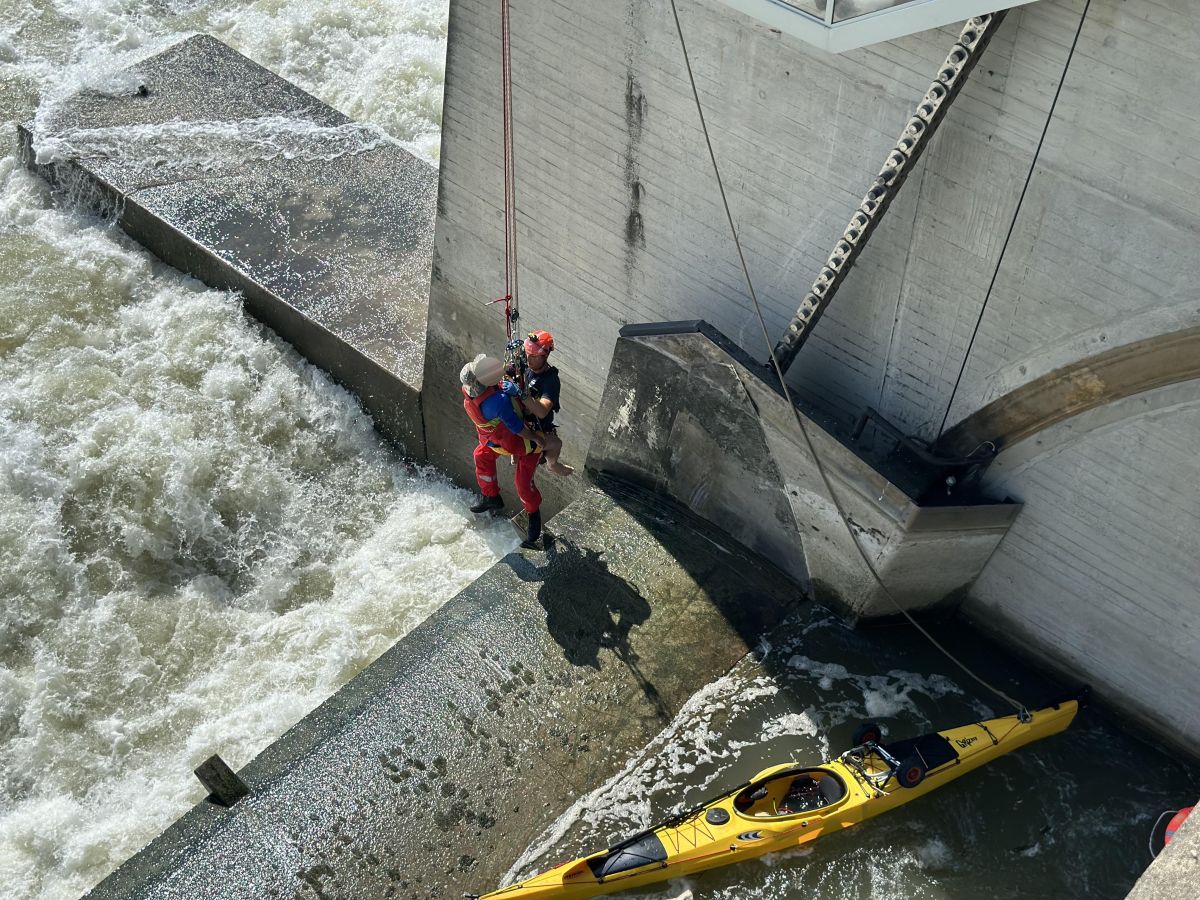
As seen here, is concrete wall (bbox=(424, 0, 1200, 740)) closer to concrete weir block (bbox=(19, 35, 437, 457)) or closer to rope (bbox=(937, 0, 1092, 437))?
rope (bbox=(937, 0, 1092, 437))

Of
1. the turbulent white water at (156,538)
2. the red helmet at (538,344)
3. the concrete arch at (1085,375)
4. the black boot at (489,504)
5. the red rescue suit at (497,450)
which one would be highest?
the concrete arch at (1085,375)

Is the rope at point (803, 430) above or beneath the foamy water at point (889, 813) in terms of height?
above

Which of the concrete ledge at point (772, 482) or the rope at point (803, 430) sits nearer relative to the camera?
the rope at point (803, 430)

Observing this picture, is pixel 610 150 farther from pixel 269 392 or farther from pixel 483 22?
pixel 269 392

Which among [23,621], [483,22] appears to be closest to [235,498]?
[23,621]

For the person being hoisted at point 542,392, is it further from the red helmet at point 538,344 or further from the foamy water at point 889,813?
the foamy water at point 889,813

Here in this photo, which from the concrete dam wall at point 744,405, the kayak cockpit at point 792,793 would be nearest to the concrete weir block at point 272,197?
the concrete dam wall at point 744,405

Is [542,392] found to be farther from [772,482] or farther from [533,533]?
[772,482]

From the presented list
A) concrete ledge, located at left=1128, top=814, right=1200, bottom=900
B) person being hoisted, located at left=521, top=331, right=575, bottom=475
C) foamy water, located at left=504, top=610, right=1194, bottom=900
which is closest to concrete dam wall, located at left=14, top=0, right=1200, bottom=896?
foamy water, located at left=504, top=610, right=1194, bottom=900
